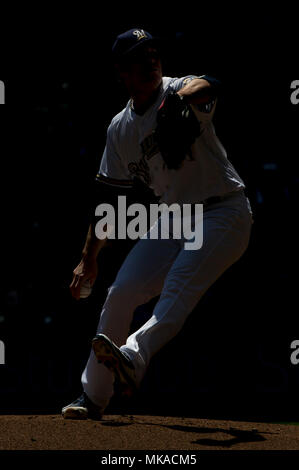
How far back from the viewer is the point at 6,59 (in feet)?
25.4

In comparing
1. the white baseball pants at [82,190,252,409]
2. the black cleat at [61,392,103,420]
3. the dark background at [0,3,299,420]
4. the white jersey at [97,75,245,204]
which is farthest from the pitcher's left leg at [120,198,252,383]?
the dark background at [0,3,299,420]

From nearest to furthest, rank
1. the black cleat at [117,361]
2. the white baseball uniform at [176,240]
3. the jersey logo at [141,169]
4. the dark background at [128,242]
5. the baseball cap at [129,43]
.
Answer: the black cleat at [117,361], the white baseball uniform at [176,240], the baseball cap at [129,43], the jersey logo at [141,169], the dark background at [128,242]

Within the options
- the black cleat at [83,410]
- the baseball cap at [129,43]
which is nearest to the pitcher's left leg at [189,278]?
the black cleat at [83,410]

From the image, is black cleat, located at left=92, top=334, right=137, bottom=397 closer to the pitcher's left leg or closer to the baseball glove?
the pitcher's left leg

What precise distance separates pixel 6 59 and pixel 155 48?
12.2 feet

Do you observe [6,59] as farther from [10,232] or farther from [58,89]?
[10,232]

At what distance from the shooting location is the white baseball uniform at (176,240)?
409 centimetres

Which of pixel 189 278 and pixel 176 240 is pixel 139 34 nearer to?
pixel 176 240

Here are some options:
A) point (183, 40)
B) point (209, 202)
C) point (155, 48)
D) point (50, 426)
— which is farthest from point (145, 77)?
point (183, 40)

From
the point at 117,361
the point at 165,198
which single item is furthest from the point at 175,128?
the point at 117,361

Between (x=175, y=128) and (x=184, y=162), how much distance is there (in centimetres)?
40

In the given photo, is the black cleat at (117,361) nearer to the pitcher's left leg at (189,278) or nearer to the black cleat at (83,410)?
the pitcher's left leg at (189,278)

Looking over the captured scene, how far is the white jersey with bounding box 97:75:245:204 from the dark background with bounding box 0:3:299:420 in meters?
2.54

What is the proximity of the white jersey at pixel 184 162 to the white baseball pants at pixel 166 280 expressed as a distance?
11 cm
